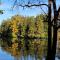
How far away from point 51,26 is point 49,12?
47 centimetres

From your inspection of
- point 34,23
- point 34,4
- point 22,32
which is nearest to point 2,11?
point 34,4

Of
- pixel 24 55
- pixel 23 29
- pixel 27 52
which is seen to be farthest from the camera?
pixel 23 29

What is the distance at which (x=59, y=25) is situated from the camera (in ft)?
27.9

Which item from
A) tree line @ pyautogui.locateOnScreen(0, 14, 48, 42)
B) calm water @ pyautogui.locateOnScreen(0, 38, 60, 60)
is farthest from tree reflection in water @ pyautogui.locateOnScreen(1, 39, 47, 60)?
tree line @ pyautogui.locateOnScreen(0, 14, 48, 42)

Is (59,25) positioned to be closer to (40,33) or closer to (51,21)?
(51,21)

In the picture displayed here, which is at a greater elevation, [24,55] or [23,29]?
[24,55]

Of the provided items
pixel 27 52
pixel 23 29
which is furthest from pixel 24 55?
pixel 23 29

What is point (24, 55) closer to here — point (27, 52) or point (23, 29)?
point (27, 52)

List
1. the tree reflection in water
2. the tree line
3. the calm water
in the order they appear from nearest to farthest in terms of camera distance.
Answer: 1. the calm water
2. the tree reflection in water
3. the tree line

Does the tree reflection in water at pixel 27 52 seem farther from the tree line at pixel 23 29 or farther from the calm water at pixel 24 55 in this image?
the tree line at pixel 23 29

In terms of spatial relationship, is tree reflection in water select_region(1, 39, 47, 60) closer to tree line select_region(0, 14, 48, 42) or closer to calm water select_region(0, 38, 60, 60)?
calm water select_region(0, 38, 60, 60)

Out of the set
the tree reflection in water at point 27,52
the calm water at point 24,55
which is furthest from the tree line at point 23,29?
the calm water at point 24,55

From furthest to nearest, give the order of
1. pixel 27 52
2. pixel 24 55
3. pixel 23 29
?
1. pixel 23 29
2. pixel 27 52
3. pixel 24 55

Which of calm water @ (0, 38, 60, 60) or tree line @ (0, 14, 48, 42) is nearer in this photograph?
calm water @ (0, 38, 60, 60)
